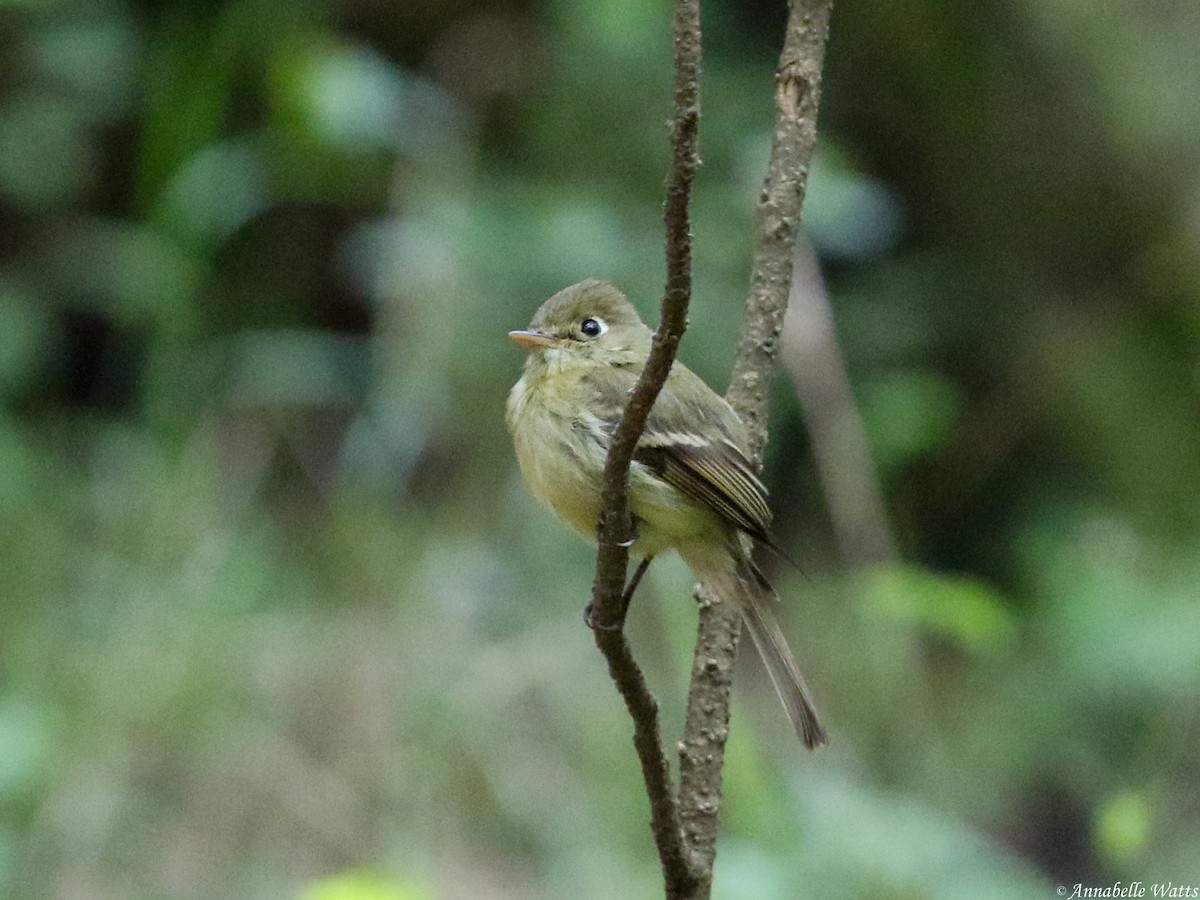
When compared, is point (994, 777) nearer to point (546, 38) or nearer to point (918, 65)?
point (918, 65)

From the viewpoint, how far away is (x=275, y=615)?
514 centimetres

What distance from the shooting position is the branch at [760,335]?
249 centimetres

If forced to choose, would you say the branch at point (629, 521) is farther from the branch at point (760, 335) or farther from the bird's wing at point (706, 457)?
the bird's wing at point (706, 457)

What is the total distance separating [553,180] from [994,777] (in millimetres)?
2603

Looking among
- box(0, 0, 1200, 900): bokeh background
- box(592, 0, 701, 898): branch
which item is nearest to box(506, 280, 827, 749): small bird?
box(592, 0, 701, 898): branch

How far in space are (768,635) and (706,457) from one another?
1.16 feet

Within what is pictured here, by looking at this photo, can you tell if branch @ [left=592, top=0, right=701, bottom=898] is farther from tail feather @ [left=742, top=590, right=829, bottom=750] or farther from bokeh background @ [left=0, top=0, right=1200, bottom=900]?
bokeh background @ [left=0, top=0, right=1200, bottom=900]

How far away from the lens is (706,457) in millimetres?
2945

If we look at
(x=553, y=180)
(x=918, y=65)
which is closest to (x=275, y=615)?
(x=553, y=180)

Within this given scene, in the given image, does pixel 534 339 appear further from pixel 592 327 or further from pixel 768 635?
pixel 768 635

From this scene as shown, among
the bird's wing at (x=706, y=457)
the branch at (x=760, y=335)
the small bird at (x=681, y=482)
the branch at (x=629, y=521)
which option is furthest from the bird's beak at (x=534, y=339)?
the branch at (x=629, y=521)

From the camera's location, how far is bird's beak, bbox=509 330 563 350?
10.8 feet

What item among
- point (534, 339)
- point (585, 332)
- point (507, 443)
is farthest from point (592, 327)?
point (507, 443)

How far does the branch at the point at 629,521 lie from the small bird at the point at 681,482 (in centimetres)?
66
